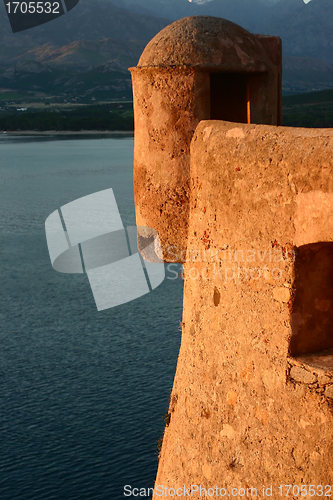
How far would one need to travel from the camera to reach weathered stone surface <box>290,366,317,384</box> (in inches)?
236

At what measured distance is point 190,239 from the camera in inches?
307

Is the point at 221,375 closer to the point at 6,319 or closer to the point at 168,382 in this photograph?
the point at 168,382

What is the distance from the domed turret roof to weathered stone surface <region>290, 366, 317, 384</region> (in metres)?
3.84

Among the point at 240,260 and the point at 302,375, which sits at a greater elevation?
the point at 240,260

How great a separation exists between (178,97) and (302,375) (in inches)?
148

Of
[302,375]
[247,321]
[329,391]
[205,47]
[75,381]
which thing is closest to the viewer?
[329,391]

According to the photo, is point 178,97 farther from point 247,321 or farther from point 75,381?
point 75,381

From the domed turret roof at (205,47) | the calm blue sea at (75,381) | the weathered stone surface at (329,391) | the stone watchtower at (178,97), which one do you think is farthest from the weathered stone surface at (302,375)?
the calm blue sea at (75,381)

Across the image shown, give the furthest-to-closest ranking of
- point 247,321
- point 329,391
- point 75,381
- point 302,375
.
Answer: point 75,381 < point 247,321 < point 302,375 < point 329,391

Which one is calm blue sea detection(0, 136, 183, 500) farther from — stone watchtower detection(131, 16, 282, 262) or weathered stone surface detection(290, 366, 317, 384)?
weathered stone surface detection(290, 366, 317, 384)

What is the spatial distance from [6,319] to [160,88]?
2412cm

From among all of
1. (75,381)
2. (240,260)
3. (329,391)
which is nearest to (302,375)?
(329,391)

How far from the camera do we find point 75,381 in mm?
25688

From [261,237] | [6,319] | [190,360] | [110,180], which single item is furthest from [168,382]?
[110,180]
